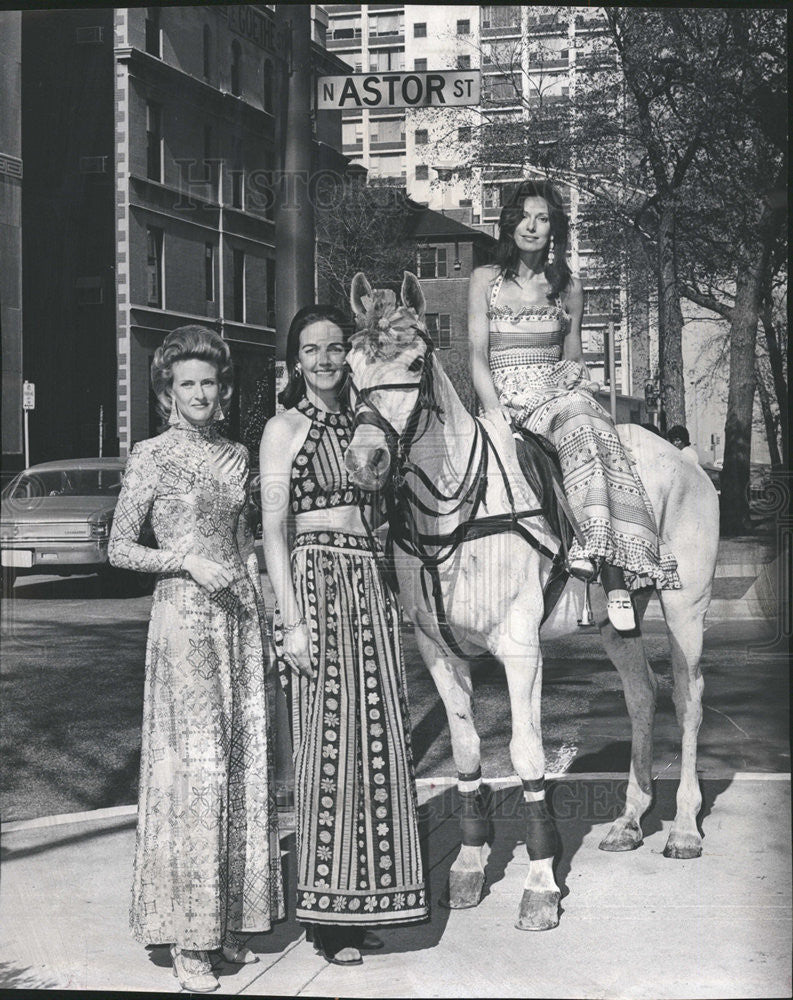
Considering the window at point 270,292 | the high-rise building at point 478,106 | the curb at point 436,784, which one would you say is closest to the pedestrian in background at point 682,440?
the high-rise building at point 478,106

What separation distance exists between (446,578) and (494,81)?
5.52 feet

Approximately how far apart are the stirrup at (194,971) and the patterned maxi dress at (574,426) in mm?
1699

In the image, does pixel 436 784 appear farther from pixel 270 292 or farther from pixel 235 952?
pixel 270 292

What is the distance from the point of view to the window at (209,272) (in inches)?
181

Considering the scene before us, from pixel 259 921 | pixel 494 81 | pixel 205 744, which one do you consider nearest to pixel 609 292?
pixel 494 81

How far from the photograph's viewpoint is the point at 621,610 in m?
4.39

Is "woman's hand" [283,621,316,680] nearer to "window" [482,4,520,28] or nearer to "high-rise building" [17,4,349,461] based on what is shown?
"high-rise building" [17,4,349,461]

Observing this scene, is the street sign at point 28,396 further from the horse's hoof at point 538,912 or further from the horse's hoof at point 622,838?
the horse's hoof at point 622,838

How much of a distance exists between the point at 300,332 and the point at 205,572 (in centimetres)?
79

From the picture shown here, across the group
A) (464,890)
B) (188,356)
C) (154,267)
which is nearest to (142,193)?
(154,267)

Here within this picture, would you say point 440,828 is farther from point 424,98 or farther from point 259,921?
point 424,98

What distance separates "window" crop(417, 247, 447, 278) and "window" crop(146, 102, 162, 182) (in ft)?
3.03

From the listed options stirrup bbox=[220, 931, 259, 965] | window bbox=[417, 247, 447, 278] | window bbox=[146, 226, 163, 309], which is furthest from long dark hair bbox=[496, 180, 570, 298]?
stirrup bbox=[220, 931, 259, 965]

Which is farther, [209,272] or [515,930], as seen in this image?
[209,272]
